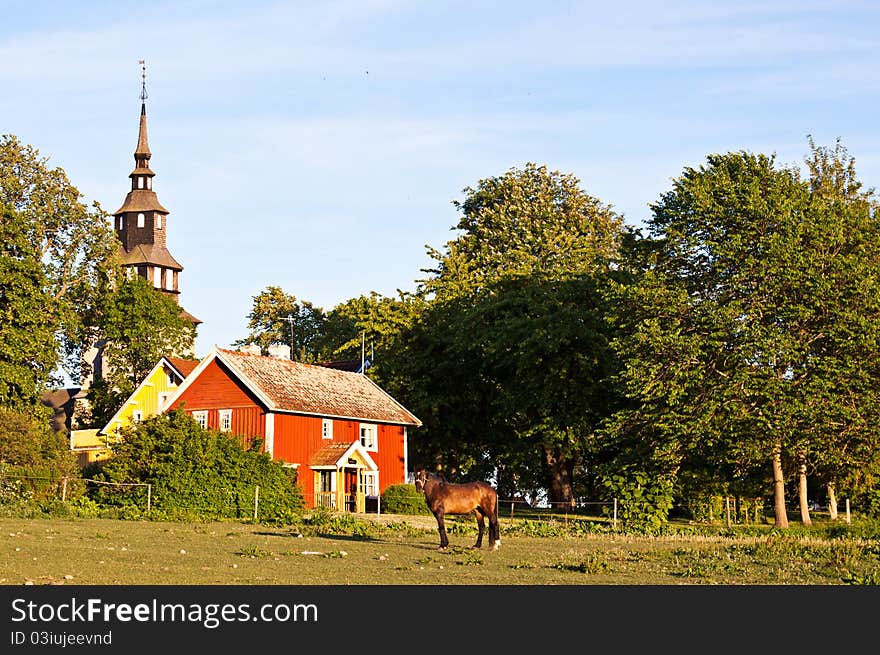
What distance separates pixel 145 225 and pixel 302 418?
68.9m

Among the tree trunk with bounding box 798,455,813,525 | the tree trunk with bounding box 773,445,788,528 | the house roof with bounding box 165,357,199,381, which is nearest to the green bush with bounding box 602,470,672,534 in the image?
the tree trunk with bounding box 773,445,788,528

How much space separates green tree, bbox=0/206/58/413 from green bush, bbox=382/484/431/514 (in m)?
21.9

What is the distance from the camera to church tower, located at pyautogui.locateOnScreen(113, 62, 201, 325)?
120062 millimetres

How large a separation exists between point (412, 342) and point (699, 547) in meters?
44.1

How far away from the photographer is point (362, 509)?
58312mm

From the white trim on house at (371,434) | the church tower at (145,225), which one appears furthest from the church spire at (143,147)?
the white trim on house at (371,434)

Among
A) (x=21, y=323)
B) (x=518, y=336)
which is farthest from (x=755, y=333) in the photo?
(x=21, y=323)

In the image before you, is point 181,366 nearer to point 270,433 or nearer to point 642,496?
point 270,433

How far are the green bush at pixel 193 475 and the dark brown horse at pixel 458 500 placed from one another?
17.3 meters

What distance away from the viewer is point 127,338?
8188 centimetres

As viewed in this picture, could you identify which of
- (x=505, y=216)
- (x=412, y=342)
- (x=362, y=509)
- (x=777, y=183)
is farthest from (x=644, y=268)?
(x=505, y=216)

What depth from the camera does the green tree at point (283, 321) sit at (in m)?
104
